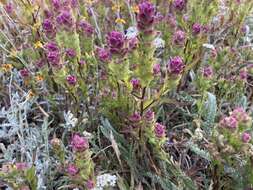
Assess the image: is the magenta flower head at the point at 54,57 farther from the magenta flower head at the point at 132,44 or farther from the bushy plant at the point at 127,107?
the magenta flower head at the point at 132,44

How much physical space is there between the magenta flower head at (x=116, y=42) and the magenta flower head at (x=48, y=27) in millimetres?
443

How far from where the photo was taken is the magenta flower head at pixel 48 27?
1.65 meters

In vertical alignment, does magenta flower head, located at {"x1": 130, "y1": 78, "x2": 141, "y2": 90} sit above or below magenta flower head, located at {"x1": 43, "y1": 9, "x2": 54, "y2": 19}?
below

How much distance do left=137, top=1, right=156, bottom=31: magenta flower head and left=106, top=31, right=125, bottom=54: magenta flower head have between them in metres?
0.06

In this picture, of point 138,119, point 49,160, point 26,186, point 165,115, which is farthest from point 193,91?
point 26,186

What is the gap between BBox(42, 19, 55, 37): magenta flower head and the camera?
165 centimetres

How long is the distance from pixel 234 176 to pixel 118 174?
1.33ft

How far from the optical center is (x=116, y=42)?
127 cm

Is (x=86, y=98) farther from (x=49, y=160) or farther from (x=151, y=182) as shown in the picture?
(x=151, y=182)

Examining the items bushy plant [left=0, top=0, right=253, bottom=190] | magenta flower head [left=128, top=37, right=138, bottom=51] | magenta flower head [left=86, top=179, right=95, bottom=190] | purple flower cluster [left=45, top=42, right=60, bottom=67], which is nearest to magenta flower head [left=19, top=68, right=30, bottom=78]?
bushy plant [left=0, top=0, right=253, bottom=190]

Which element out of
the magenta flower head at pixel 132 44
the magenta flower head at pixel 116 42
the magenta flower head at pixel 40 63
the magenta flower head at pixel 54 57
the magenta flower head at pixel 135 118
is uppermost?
the magenta flower head at pixel 116 42

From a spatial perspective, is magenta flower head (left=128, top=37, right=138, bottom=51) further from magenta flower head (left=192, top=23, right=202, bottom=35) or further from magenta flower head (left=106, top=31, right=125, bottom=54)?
magenta flower head (left=192, top=23, right=202, bottom=35)

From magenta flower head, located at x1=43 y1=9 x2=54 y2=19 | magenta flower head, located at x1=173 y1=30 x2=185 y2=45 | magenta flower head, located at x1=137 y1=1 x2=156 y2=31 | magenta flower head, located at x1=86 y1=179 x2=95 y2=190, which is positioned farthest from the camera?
magenta flower head, located at x1=43 y1=9 x2=54 y2=19

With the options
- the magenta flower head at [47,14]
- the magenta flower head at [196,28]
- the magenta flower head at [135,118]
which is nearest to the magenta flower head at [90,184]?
the magenta flower head at [135,118]
